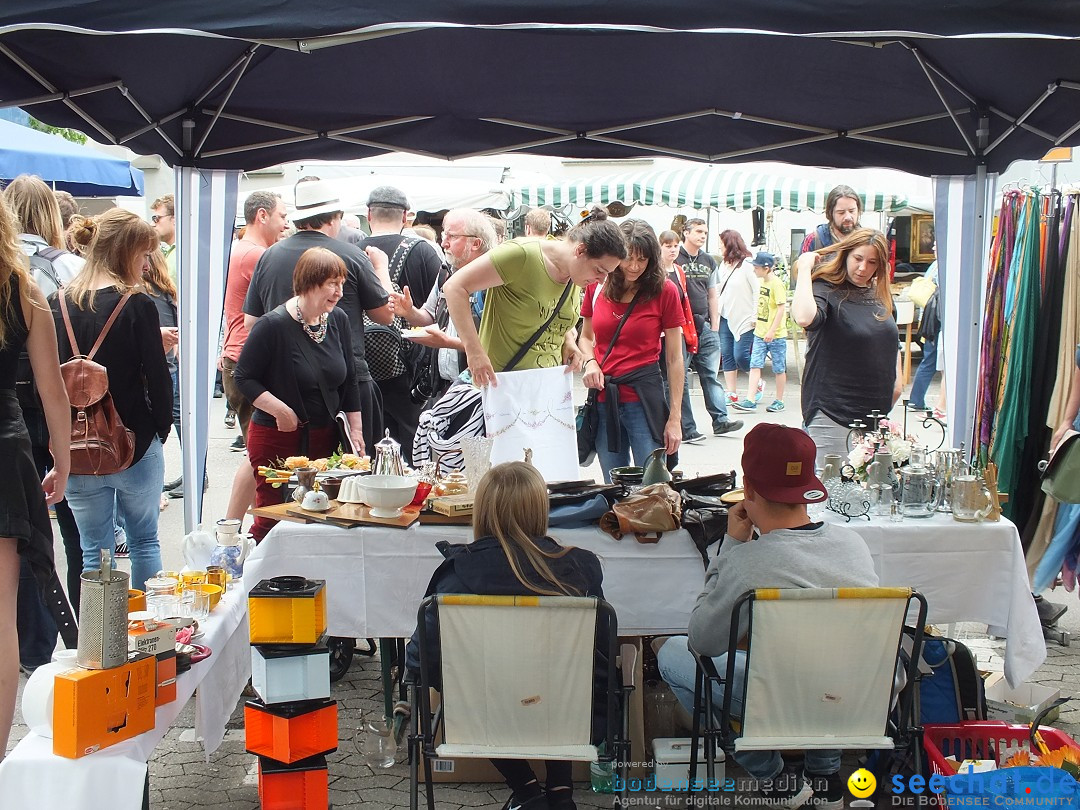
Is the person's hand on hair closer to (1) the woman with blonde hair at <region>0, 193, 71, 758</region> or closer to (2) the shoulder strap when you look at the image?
(1) the woman with blonde hair at <region>0, 193, 71, 758</region>

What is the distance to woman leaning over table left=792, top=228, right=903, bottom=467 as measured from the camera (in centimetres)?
461

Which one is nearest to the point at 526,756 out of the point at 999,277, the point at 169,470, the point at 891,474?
the point at 891,474

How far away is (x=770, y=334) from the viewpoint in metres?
11.1

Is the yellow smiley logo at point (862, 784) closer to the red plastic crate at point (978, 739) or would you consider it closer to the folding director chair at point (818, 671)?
the red plastic crate at point (978, 739)

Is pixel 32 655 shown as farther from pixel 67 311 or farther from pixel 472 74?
pixel 472 74

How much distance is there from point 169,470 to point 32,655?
13.8ft

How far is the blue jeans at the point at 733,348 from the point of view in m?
11.4

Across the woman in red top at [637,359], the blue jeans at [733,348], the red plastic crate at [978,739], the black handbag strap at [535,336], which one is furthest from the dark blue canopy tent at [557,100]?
the blue jeans at [733,348]

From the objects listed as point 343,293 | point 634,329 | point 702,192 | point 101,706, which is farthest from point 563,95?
point 702,192

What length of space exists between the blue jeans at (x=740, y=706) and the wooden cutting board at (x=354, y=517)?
0.96m

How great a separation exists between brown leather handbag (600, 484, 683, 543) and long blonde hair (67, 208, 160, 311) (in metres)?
2.00

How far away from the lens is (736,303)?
37.0ft

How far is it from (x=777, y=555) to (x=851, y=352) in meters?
2.05

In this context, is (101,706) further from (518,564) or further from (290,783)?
(518,564)
